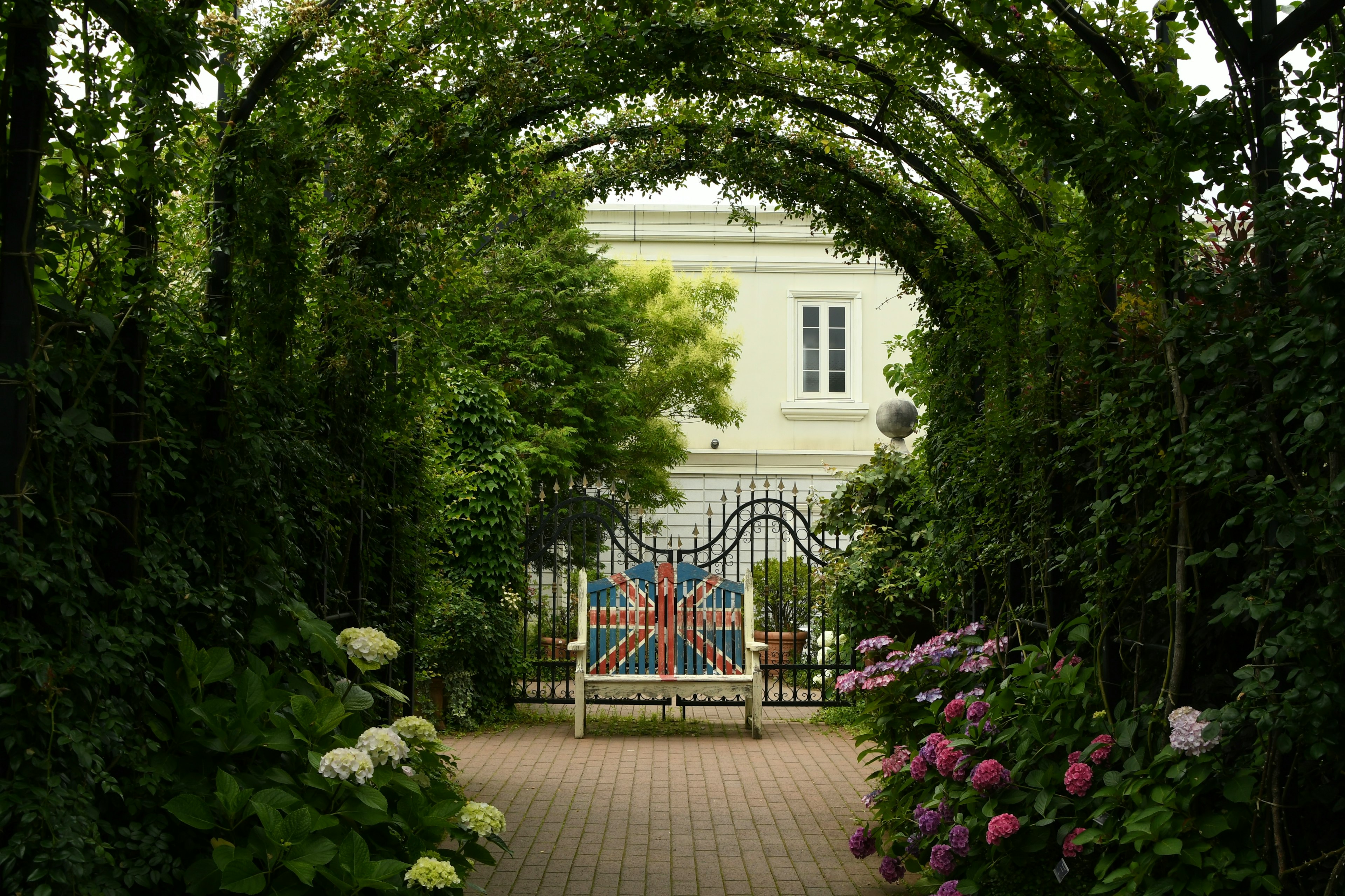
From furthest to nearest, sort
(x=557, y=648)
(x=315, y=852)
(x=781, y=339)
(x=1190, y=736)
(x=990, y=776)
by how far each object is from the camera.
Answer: (x=781, y=339) → (x=557, y=648) → (x=990, y=776) → (x=1190, y=736) → (x=315, y=852)

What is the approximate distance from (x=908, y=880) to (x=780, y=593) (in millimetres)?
5282

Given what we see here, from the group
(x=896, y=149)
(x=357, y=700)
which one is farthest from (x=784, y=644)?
(x=357, y=700)

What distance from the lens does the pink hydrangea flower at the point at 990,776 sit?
3758 mm

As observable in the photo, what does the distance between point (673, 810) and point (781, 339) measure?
13.7m

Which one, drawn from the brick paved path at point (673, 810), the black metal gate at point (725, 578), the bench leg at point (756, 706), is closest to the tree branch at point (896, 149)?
the brick paved path at point (673, 810)

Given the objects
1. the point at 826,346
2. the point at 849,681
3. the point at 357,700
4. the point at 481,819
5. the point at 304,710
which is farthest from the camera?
the point at 826,346

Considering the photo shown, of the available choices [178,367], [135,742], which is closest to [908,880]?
[135,742]

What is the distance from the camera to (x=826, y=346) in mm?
19109

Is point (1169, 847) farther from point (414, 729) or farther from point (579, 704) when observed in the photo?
point (579, 704)

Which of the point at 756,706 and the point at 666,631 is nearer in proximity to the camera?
the point at 756,706

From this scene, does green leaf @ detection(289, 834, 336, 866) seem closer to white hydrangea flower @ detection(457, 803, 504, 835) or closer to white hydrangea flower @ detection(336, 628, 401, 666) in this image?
white hydrangea flower @ detection(457, 803, 504, 835)

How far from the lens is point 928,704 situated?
188 inches

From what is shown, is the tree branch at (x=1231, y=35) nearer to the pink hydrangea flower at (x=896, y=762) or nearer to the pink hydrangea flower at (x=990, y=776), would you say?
the pink hydrangea flower at (x=990, y=776)

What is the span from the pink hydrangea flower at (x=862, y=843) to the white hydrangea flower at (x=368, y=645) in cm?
210
